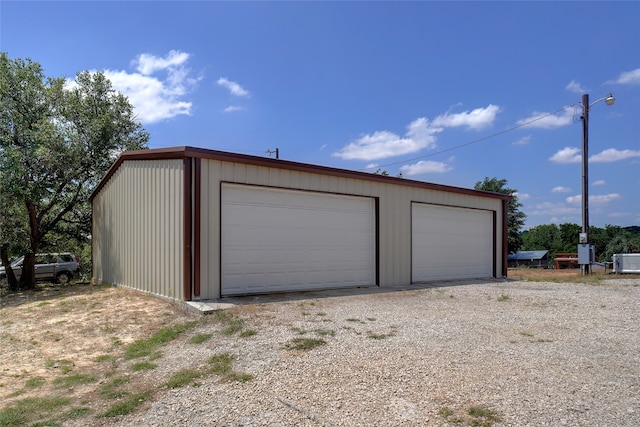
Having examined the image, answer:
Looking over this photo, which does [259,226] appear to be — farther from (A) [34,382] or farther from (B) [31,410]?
(B) [31,410]

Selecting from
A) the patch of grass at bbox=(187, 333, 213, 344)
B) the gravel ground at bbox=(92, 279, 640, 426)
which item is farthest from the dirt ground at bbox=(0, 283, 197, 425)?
the gravel ground at bbox=(92, 279, 640, 426)

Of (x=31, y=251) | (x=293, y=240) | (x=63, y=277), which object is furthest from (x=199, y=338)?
(x=63, y=277)

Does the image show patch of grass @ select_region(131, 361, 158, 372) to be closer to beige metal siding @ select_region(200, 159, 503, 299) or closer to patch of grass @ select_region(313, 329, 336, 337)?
patch of grass @ select_region(313, 329, 336, 337)

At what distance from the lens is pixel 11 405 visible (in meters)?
4.29

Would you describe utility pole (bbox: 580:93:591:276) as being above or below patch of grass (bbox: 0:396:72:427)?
above

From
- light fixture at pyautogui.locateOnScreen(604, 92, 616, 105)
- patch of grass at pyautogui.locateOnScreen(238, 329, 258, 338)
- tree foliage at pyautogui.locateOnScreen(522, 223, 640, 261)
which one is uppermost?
light fixture at pyautogui.locateOnScreen(604, 92, 616, 105)

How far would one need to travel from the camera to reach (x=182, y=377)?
459 centimetres

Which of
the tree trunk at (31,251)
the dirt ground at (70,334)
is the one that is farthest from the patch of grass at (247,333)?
the tree trunk at (31,251)

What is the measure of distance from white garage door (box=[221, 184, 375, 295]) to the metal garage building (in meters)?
0.02

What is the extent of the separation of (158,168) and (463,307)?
6466 mm

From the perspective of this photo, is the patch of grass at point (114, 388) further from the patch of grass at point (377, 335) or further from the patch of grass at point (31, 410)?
the patch of grass at point (377, 335)

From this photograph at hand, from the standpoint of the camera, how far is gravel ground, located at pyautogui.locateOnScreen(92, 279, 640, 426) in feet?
11.6

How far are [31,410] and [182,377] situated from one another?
52.6 inches

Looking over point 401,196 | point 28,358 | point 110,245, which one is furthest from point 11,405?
point 401,196
